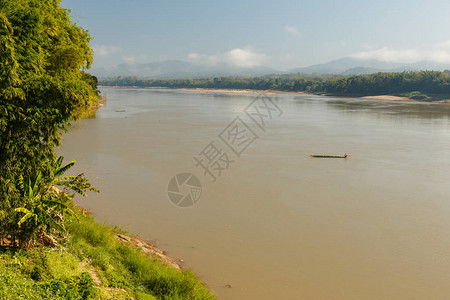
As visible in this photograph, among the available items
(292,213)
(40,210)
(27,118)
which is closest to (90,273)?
(40,210)

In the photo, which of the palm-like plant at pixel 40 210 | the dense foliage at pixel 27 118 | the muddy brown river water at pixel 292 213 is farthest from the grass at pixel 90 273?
the muddy brown river water at pixel 292 213

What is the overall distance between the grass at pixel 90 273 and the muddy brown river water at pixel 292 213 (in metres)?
1.58

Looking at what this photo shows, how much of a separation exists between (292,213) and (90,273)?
9.48 m

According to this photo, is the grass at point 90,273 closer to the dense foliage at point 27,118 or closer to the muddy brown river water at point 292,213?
the dense foliage at point 27,118

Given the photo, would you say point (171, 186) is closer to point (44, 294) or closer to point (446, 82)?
point (44, 294)

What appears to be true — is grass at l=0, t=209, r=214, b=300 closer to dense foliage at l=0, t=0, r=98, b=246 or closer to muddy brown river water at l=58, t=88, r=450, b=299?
dense foliage at l=0, t=0, r=98, b=246

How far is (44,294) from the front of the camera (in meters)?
6.32

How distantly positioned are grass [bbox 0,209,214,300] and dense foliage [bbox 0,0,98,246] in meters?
0.78

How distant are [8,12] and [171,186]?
1238 centimetres

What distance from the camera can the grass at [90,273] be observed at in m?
6.60

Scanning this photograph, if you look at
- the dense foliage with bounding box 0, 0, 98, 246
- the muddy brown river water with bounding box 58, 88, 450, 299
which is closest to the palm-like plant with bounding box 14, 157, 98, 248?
the dense foliage with bounding box 0, 0, 98, 246

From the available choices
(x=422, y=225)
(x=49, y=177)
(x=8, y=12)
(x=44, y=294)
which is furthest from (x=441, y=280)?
(x=8, y=12)

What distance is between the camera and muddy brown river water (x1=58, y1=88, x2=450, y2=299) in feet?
35.3

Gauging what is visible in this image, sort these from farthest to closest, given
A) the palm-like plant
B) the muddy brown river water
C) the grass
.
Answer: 1. the muddy brown river water
2. the palm-like plant
3. the grass
